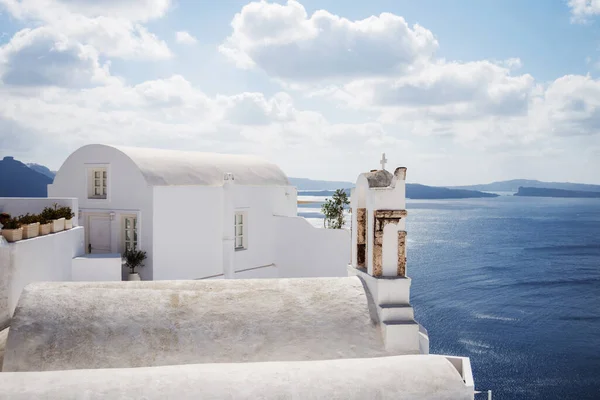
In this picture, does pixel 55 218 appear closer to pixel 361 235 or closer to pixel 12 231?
pixel 12 231

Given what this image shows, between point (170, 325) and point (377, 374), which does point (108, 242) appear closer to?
point (170, 325)

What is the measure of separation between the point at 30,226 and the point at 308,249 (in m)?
10.1

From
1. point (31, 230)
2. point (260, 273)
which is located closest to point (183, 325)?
point (31, 230)

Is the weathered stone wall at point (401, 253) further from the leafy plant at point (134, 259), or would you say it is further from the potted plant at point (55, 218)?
the leafy plant at point (134, 259)

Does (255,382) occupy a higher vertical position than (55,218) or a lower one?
lower

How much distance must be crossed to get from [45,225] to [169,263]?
16.4 feet

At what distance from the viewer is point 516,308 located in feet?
178

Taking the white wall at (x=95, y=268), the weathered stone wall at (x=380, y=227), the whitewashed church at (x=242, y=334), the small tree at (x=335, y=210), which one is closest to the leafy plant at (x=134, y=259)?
the white wall at (x=95, y=268)

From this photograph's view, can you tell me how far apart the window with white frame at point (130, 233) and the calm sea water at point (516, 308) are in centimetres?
1746

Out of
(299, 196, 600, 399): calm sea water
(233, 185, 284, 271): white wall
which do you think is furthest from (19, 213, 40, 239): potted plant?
(299, 196, 600, 399): calm sea water

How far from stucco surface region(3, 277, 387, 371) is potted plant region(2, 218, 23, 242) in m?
2.38

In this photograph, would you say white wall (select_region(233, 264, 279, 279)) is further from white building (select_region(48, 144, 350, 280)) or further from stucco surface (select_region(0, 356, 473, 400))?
stucco surface (select_region(0, 356, 473, 400))

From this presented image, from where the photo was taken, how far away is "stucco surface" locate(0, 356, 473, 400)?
22.3 feet

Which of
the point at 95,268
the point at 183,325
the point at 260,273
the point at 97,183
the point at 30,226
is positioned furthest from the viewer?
the point at 260,273
